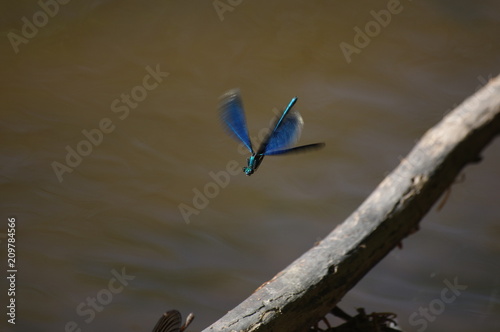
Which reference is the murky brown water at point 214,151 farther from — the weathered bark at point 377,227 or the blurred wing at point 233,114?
the blurred wing at point 233,114

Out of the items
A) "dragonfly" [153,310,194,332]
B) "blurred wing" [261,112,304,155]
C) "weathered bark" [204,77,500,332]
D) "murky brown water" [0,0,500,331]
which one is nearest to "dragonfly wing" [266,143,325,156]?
"blurred wing" [261,112,304,155]

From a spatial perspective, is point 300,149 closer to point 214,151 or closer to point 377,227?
point 377,227

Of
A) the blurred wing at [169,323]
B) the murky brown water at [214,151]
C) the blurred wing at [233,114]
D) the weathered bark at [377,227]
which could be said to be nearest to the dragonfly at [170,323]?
→ the blurred wing at [169,323]

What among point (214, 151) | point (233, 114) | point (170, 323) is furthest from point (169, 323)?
point (214, 151)

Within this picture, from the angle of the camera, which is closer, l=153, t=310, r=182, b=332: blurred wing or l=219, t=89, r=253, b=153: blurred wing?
l=219, t=89, r=253, b=153: blurred wing

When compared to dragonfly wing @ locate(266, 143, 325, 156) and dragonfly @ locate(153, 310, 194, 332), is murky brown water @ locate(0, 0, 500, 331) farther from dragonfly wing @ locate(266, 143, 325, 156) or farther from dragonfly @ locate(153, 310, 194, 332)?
dragonfly wing @ locate(266, 143, 325, 156)

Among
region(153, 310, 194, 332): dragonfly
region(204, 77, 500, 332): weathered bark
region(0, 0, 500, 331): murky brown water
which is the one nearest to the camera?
region(204, 77, 500, 332): weathered bark
